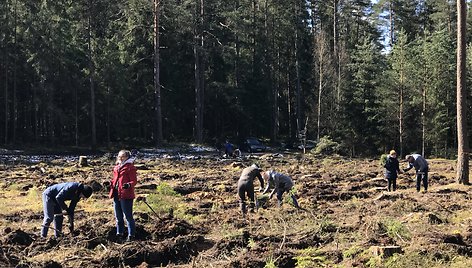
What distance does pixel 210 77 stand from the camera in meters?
55.1

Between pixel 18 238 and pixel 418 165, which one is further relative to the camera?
pixel 418 165

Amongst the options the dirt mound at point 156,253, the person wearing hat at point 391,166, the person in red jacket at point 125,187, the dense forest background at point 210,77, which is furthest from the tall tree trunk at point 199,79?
the dirt mound at point 156,253

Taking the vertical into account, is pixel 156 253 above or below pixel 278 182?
below

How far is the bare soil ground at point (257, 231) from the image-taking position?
8.20 m

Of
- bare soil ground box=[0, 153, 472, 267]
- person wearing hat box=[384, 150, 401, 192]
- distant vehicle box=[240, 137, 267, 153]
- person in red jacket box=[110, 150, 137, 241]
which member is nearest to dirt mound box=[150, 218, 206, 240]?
bare soil ground box=[0, 153, 472, 267]

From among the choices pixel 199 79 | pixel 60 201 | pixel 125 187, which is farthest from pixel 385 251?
pixel 199 79

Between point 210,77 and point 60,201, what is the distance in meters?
45.4

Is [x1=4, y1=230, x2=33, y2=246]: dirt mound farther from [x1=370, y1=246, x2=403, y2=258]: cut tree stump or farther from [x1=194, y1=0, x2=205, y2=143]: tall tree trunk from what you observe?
[x1=194, y1=0, x2=205, y2=143]: tall tree trunk

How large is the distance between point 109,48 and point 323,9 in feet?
98.7

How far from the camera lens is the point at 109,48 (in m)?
45.7

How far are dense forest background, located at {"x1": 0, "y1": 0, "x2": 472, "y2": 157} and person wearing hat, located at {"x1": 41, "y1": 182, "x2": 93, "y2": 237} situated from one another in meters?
32.0

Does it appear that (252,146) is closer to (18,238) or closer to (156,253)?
(18,238)

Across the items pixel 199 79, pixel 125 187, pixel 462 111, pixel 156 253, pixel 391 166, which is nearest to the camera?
pixel 156 253

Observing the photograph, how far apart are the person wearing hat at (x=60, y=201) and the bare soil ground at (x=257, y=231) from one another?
299 millimetres
